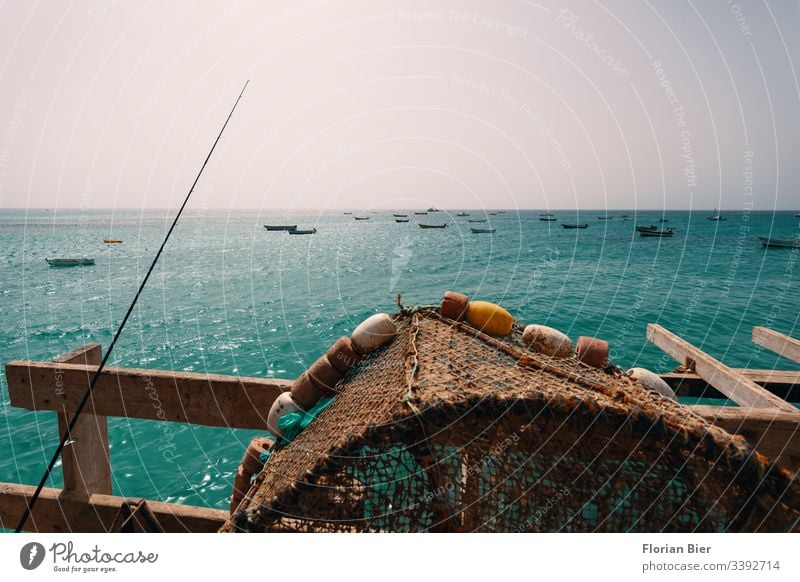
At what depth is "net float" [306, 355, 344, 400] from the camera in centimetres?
284

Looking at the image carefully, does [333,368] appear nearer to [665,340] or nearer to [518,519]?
[518,519]

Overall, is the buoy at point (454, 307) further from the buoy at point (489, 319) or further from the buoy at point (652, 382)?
the buoy at point (652, 382)

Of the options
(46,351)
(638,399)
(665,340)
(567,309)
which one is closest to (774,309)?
(567,309)

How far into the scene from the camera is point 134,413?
3.38 meters

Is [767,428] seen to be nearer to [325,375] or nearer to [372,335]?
[372,335]

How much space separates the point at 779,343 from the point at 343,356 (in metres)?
5.34

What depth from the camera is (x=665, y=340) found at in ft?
18.1

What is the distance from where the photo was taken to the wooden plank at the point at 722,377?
3.28m

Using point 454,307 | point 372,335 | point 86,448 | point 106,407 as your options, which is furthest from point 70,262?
point 454,307

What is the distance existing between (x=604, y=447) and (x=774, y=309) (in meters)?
31.4

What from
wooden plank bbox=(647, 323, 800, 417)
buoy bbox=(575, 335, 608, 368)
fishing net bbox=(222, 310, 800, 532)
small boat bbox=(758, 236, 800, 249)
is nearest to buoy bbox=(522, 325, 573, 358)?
buoy bbox=(575, 335, 608, 368)

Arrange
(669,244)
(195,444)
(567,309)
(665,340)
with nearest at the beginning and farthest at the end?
(665,340), (195,444), (567,309), (669,244)

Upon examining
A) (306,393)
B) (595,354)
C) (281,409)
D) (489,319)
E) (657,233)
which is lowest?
(281,409)

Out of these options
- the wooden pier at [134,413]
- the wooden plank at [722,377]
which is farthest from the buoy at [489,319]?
the wooden plank at [722,377]
